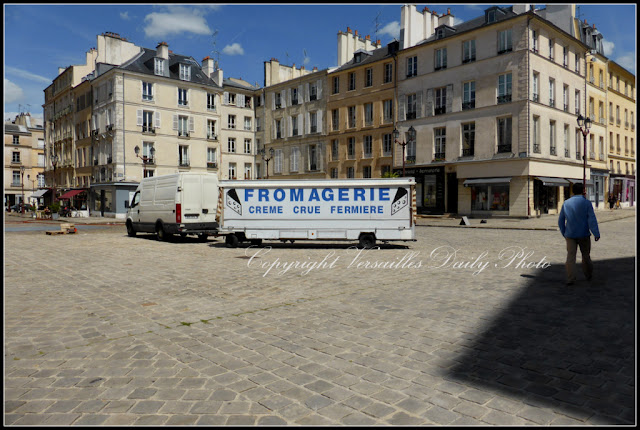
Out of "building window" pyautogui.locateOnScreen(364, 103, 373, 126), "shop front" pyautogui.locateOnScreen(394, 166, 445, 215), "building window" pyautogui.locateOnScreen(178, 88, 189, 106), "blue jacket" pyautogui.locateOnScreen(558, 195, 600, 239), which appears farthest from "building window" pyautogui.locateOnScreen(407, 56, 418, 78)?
"blue jacket" pyautogui.locateOnScreen(558, 195, 600, 239)

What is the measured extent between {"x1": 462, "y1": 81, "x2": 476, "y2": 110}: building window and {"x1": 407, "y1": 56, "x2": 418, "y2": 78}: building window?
480cm

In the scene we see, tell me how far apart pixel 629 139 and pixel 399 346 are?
5434cm

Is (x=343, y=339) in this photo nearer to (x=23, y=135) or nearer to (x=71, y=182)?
(x=71, y=182)

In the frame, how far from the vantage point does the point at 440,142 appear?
1411 inches

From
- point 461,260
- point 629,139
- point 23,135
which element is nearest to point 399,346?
point 461,260

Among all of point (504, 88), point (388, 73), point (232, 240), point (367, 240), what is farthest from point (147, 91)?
point (367, 240)

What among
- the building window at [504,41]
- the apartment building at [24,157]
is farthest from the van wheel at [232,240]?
the apartment building at [24,157]

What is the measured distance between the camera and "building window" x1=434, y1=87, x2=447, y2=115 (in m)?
35.4

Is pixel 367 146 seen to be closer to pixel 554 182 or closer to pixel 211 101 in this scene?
pixel 554 182

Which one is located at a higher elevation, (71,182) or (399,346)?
(71,182)

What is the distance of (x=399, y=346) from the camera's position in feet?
15.5

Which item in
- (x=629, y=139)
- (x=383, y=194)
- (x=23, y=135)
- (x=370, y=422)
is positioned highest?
(x=23, y=135)

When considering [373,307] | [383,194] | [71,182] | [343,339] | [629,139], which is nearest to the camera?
[343,339]

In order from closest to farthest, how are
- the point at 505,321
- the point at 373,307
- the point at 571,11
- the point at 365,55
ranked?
the point at 505,321, the point at 373,307, the point at 571,11, the point at 365,55
